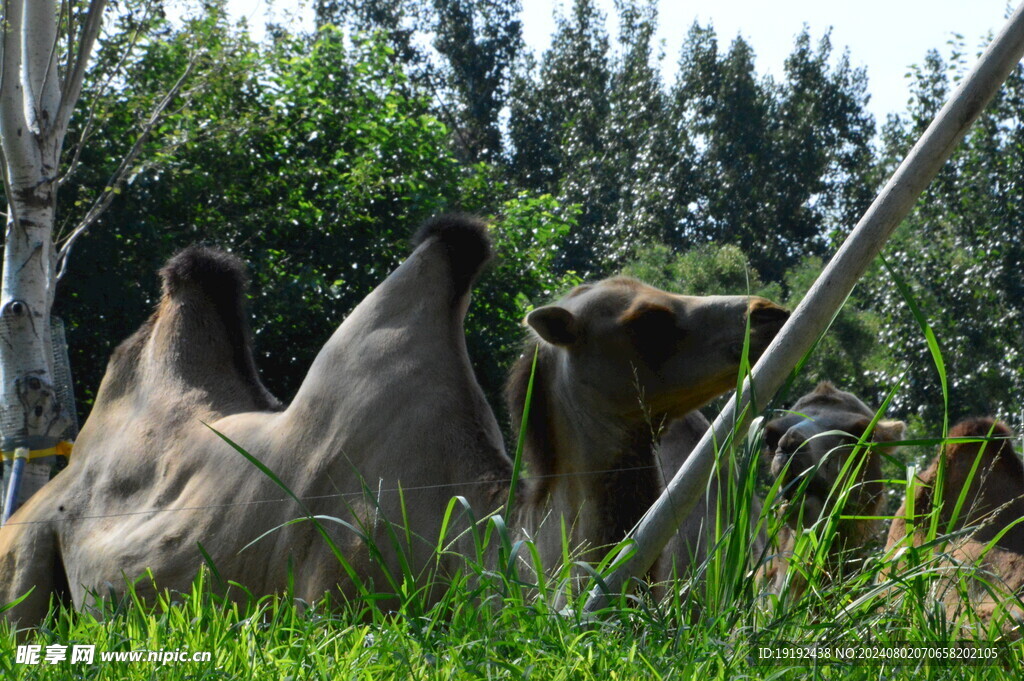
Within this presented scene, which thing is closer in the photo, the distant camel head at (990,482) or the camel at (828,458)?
the camel at (828,458)

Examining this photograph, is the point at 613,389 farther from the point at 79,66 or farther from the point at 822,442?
the point at 79,66

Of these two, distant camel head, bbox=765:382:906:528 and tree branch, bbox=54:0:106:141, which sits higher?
tree branch, bbox=54:0:106:141

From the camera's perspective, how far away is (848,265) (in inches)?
99.3

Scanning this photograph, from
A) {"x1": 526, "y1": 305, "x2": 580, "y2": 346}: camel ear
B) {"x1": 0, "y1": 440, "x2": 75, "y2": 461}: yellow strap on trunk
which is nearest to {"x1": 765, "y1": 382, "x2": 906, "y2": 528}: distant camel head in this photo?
{"x1": 526, "y1": 305, "x2": 580, "y2": 346}: camel ear

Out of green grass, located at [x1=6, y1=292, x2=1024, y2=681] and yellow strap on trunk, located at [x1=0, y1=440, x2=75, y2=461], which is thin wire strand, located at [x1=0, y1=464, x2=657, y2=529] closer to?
green grass, located at [x1=6, y1=292, x2=1024, y2=681]

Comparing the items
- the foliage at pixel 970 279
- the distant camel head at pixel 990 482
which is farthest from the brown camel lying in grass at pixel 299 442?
the foliage at pixel 970 279

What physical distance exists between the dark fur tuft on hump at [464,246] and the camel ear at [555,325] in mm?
730

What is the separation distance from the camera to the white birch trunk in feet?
20.6

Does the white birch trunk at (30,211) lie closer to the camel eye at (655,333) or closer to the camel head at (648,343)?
the camel head at (648,343)

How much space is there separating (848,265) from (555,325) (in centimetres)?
129

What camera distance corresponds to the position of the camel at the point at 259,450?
3770 millimetres

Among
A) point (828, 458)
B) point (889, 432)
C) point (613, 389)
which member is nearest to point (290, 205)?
point (889, 432)

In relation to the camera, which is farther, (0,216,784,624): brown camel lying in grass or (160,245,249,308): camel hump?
(160,245,249,308): camel hump

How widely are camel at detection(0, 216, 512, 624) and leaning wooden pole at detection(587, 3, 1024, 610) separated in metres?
1.05
